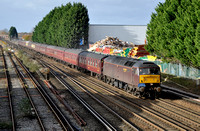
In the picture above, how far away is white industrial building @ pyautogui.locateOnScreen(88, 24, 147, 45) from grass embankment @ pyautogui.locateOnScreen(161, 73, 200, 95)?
44937 millimetres

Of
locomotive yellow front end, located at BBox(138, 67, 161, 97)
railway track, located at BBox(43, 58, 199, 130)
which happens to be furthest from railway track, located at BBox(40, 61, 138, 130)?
locomotive yellow front end, located at BBox(138, 67, 161, 97)

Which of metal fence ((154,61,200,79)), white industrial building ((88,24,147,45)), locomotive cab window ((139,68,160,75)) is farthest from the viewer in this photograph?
white industrial building ((88,24,147,45))

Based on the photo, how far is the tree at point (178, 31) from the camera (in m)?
20.4

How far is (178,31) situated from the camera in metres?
22.4

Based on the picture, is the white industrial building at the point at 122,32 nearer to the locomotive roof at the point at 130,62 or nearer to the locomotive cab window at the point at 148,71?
the locomotive roof at the point at 130,62

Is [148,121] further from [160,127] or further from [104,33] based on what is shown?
[104,33]

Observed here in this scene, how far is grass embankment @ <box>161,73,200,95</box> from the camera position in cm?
2525

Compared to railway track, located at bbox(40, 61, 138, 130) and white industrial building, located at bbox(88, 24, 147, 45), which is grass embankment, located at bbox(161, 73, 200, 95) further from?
white industrial building, located at bbox(88, 24, 147, 45)

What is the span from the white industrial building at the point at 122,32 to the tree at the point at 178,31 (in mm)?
A: 46969

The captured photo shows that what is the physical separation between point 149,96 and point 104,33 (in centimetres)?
5865

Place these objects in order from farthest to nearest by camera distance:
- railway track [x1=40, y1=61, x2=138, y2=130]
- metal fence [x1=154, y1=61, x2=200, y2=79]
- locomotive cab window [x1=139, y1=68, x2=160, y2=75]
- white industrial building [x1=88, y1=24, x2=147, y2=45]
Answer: white industrial building [x1=88, y1=24, x2=147, y2=45], metal fence [x1=154, y1=61, x2=200, y2=79], locomotive cab window [x1=139, y1=68, x2=160, y2=75], railway track [x1=40, y1=61, x2=138, y2=130]

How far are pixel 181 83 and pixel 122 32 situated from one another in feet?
166

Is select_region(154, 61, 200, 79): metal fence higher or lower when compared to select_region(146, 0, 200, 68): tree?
lower

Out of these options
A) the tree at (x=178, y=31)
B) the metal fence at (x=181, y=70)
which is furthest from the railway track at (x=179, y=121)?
the metal fence at (x=181, y=70)
